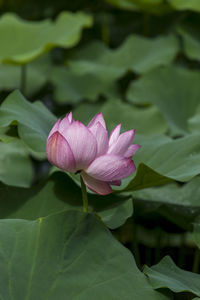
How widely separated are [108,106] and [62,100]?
15.3 inches

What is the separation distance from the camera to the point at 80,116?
7.02ft

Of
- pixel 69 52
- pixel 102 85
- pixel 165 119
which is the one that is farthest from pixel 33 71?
pixel 165 119

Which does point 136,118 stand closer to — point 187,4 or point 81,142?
point 187,4

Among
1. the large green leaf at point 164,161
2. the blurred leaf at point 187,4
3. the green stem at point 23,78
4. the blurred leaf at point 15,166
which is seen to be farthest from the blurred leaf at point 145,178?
the blurred leaf at point 187,4

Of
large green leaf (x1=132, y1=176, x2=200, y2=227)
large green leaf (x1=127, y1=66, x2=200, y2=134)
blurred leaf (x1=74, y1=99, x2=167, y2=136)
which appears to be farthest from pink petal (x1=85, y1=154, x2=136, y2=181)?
large green leaf (x1=127, y1=66, x2=200, y2=134)

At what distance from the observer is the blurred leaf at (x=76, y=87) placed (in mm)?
2287

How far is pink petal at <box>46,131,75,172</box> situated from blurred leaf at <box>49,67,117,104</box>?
1344mm

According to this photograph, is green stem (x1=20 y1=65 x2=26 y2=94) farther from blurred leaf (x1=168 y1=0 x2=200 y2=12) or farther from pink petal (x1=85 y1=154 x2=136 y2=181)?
pink petal (x1=85 y1=154 x2=136 y2=181)

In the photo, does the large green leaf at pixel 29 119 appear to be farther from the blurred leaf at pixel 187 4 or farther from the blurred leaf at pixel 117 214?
the blurred leaf at pixel 187 4

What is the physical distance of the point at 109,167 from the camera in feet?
3.03

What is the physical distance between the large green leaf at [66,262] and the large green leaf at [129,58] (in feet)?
4.46

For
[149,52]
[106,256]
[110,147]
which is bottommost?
[149,52]

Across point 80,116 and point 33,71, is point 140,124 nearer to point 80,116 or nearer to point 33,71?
point 80,116

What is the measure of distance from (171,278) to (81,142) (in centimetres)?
28
